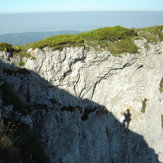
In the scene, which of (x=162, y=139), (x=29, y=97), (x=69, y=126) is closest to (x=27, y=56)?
(x=29, y=97)

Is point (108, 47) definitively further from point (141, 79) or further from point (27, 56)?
point (27, 56)

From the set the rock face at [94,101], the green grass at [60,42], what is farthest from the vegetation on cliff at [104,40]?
the rock face at [94,101]

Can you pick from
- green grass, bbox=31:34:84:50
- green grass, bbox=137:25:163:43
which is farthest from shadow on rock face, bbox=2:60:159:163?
green grass, bbox=137:25:163:43

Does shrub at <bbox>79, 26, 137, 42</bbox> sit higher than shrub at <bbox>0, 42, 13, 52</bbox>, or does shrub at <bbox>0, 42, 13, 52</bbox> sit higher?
shrub at <bbox>79, 26, 137, 42</bbox>

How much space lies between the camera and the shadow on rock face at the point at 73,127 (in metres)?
16.4

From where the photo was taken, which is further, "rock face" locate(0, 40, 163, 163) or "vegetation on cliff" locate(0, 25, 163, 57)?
"vegetation on cliff" locate(0, 25, 163, 57)

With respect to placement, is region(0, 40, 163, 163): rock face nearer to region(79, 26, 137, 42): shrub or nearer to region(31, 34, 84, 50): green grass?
region(31, 34, 84, 50): green grass

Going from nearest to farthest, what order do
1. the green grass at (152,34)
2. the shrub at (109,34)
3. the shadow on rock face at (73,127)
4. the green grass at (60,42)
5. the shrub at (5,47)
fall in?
the shrub at (5,47)
the shadow on rock face at (73,127)
the green grass at (60,42)
the shrub at (109,34)
the green grass at (152,34)

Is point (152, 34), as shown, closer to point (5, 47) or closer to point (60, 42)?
point (60, 42)

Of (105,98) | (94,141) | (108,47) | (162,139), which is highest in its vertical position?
(108,47)

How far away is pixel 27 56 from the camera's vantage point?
17031 millimetres

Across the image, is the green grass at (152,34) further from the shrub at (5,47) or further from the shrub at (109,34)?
the shrub at (5,47)

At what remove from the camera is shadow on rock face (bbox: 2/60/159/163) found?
16.4 meters

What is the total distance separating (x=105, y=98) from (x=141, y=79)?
644 cm
